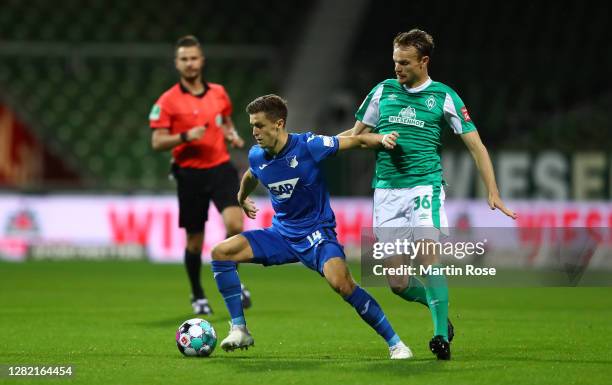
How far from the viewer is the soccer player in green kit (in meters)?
7.04

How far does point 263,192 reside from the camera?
54.9 ft

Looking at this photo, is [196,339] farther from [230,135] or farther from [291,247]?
[230,135]

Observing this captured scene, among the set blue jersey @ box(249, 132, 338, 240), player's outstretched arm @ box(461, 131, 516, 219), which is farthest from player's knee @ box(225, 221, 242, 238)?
player's outstretched arm @ box(461, 131, 516, 219)

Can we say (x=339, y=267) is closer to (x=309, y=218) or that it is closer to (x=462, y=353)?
(x=309, y=218)

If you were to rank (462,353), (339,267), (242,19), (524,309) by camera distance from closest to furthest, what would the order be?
(339,267) → (462,353) → (524,309) → (242,19)

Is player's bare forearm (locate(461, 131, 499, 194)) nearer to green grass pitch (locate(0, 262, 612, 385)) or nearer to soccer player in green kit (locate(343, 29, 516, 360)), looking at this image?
soccer player in green kit (locate(343, 29, 516, 360))

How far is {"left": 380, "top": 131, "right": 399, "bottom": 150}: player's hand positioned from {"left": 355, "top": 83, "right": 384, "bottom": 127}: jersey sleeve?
54 centimetres

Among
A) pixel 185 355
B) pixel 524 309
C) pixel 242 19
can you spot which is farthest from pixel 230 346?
pixel 242 19

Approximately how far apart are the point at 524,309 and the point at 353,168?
6138 mm

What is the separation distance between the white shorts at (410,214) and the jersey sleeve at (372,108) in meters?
0.43

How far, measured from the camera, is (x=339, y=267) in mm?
6730

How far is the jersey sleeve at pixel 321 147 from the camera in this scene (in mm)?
6930

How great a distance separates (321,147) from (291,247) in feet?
2.05

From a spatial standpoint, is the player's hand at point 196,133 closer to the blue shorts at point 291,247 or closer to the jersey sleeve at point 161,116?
the jersey sleeve at point 161,116
